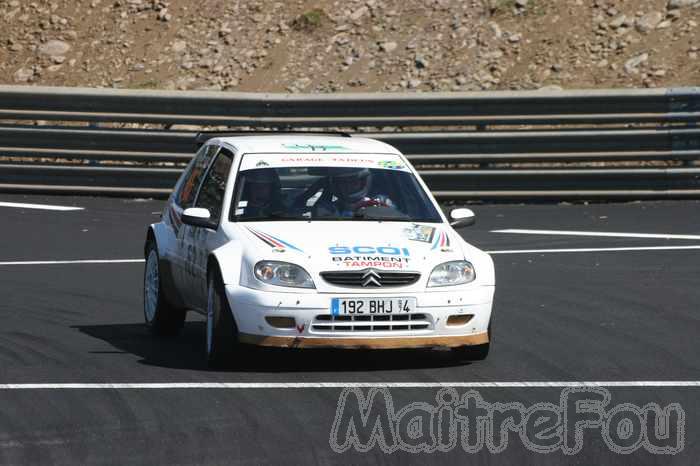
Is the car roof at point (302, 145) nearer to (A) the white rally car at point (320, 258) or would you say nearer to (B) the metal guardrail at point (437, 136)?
(A) the white rally car at point (320, 258)

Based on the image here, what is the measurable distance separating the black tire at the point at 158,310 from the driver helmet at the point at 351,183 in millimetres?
1578

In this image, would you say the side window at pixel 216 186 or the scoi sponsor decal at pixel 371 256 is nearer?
the scoi sponsor decal at pixel 371 256

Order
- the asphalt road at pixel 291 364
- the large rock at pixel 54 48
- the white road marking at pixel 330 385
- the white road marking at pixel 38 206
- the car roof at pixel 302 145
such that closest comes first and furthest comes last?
the asphalt road at pixel 291 364
the white road marking at pixel 330 385
the car roof at pixel 302 145
the white road marking at pixel 38 206
the large rock at pixel 54 48

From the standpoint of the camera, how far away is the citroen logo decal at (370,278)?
10.1 m

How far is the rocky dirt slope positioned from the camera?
28.1 metres

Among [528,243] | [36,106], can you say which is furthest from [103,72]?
[528,243]

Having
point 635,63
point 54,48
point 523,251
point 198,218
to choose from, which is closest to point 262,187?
point 198,218

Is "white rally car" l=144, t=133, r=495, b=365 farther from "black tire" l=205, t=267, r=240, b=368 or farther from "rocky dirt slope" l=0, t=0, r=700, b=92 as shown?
"rocky dirt slope" l=0, t=0, r=700, b=92

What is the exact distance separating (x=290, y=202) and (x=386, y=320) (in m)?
1.41

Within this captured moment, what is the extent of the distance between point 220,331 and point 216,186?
5.50 ft

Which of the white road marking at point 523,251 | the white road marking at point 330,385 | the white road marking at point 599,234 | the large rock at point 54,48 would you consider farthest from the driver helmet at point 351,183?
the large rock at point 54,48

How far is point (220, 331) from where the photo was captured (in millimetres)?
10188

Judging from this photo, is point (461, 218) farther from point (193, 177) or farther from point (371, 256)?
point (193, 177)

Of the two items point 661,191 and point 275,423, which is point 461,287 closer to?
point 275,423
